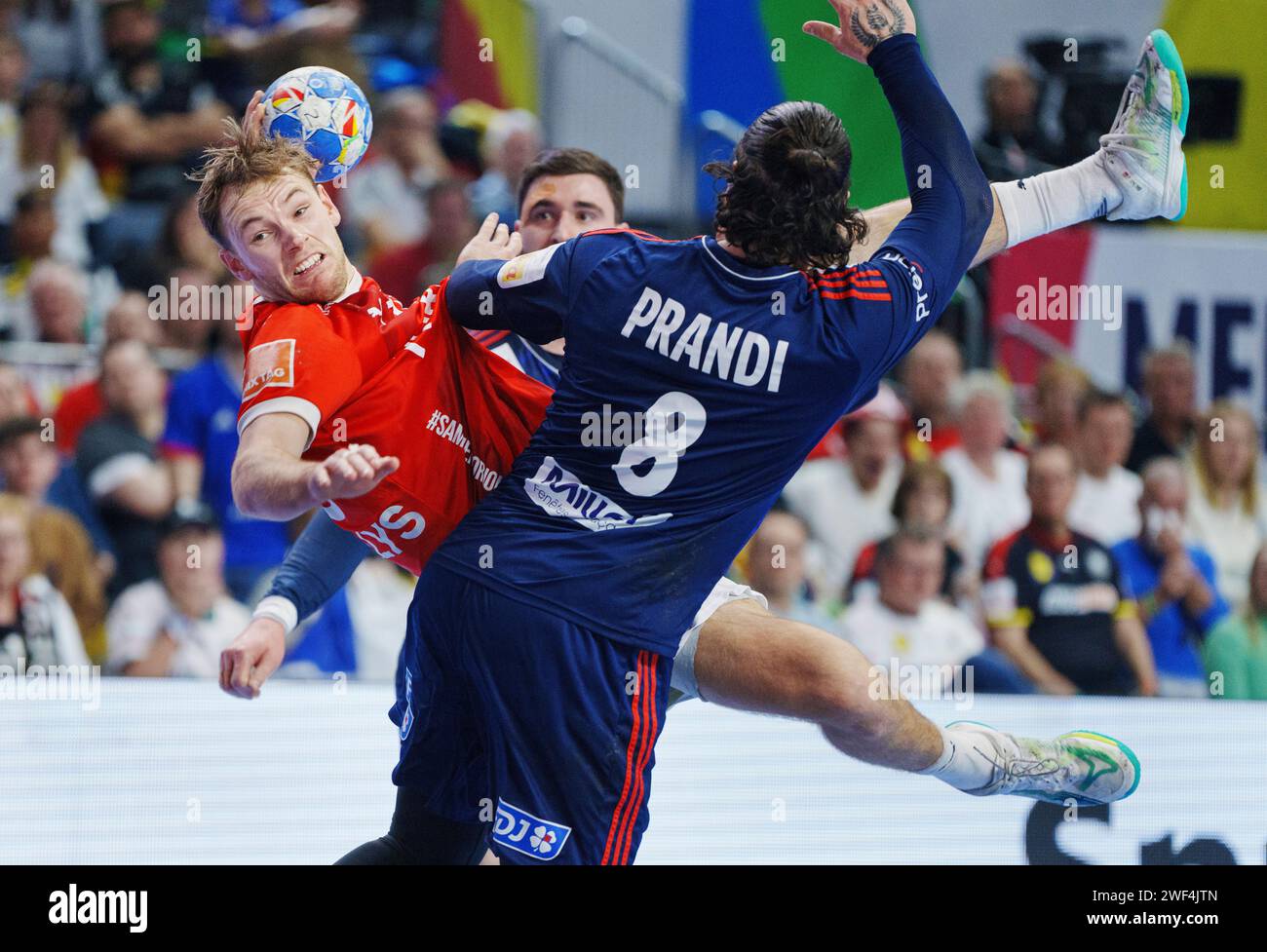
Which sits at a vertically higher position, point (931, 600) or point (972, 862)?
point (931, 600)

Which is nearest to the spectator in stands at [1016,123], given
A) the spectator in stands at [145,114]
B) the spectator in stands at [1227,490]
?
the spectator in stands at [1227,490]

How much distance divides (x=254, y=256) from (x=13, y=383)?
3.81m

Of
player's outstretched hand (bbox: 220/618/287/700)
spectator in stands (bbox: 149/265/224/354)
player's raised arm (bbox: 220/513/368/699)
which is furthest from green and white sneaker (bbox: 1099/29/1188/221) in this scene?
spectator in stands (bbox: 149/265/224/354)

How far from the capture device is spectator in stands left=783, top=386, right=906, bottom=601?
21.3 feet

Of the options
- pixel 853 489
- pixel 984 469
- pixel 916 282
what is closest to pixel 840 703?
pixel 916 282

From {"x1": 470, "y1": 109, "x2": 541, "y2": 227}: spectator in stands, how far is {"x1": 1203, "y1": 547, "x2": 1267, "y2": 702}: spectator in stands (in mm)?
3645

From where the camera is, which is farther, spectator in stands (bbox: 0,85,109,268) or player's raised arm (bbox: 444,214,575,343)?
spectator in stands (bbox: 0,85,109,268)

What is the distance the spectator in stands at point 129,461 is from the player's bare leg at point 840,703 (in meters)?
3.46

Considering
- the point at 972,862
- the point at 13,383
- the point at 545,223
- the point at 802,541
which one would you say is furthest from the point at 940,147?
the point at 13,383

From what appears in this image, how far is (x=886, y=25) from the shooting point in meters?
3.06

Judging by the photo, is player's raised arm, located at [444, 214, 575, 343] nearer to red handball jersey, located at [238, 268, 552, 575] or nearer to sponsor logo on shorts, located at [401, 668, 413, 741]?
red handball jersey, located at [238, 268, 552, 575]
